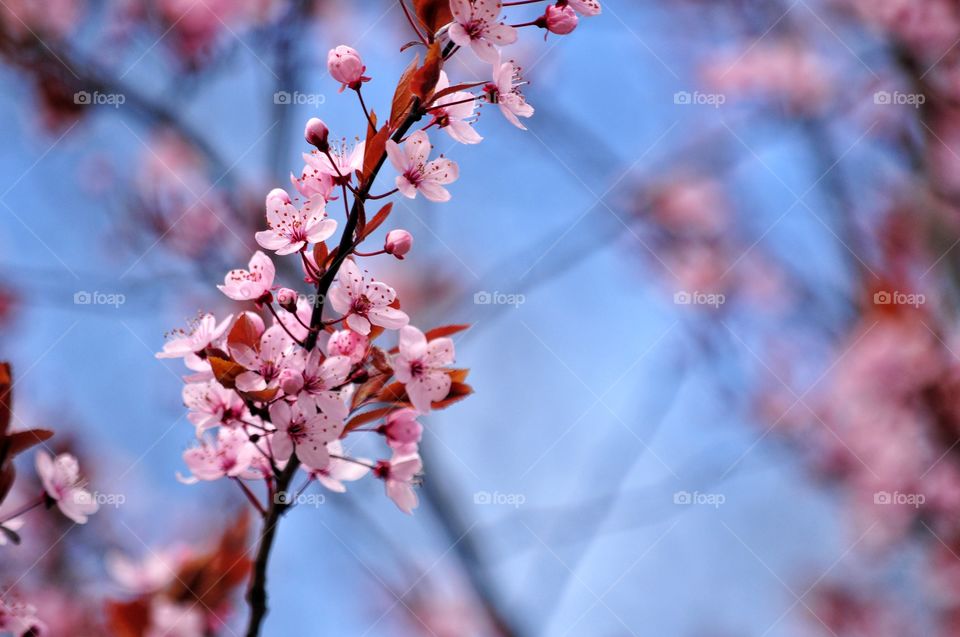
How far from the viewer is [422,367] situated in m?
0.82

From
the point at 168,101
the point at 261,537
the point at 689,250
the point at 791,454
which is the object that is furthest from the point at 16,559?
the point at 689,250

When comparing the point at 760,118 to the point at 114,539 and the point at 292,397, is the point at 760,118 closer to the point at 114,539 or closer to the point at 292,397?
the point at 114,539

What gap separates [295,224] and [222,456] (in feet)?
0.86

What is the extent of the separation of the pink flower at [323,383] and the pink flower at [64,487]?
274 mm

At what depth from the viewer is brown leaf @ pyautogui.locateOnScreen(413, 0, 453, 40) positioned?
806 millimetres

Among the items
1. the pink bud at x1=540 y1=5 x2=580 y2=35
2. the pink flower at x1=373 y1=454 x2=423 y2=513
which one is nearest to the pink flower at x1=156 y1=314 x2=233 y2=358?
the pink flower at x1=373 y1=454 x2=423 y2=513

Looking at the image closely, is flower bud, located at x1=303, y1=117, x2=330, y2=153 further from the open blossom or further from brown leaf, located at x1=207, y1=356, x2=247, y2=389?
brown leaf, located at x1=207, y1=356, x2=247, y2=389

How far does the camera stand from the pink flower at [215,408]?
2.68 feet

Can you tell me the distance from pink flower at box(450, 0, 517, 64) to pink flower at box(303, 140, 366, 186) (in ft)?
0.51

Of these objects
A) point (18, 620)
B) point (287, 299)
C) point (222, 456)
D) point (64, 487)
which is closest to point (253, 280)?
point (287, 299)

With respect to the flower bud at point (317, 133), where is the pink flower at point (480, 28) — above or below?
above

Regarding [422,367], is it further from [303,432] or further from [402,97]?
[402,97]

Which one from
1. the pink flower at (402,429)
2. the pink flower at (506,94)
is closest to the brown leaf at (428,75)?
the pink flower at (506,94)

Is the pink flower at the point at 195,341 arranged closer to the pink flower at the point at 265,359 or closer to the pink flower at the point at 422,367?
the pink flower at the point at 265,359
